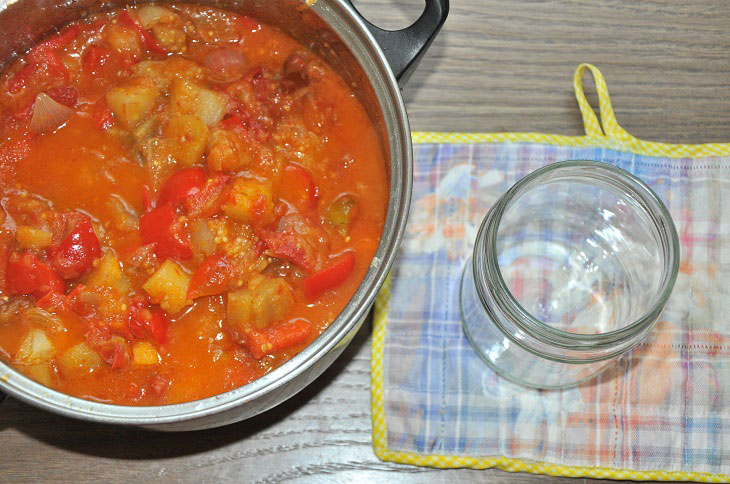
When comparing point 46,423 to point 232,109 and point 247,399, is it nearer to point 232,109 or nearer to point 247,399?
point 247,399

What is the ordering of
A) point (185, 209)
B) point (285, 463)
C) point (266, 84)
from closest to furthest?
point (185, 209)
point (266, 84)
point (285, 463)

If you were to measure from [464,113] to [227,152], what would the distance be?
2.81 ft

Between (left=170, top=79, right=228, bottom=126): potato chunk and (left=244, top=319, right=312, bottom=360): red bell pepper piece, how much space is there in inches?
22.0

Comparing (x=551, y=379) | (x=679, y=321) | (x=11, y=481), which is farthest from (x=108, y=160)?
(x=679, y=321)

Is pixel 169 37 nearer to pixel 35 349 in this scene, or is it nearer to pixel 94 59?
pixel 94 59

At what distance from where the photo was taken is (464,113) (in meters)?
2.23

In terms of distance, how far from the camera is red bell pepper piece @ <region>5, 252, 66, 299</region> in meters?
1.68

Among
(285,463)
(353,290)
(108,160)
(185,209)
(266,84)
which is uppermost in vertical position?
(266,84)

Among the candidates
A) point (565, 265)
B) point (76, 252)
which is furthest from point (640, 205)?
point (76, 252)

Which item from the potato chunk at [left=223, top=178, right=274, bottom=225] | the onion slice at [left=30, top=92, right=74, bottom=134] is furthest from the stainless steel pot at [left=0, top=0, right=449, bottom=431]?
the potato chunk at [left=223, top=178, right=274, bottom=225]

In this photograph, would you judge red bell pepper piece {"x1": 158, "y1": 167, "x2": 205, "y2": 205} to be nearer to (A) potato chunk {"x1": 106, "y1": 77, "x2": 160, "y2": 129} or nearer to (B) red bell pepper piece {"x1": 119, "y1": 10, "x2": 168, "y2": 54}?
(A) potato chunk {"x1": 106, "y1": 77, "x2": 160, "y2": 129}

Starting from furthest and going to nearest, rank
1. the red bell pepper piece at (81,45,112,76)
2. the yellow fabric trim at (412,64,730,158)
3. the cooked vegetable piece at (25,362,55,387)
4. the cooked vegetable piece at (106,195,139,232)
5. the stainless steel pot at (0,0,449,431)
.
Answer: the yellow fabric trim at (412,64,730,158) < the red bell pepper piece at (81,45,112,76) < the cooked vegetable piece at (106,195,139,232) < the cooked vegetable piece at (25,362,55,387) < the stainless steel pot at (0,0,449,431)

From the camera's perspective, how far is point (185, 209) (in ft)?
5.62

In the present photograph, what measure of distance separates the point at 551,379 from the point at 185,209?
1.11 metres
